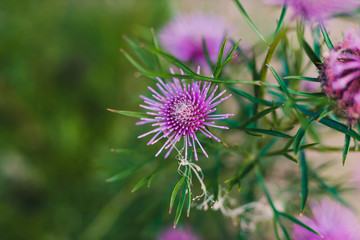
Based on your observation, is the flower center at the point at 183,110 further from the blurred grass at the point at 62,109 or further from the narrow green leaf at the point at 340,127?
the blurred grass at the point at 62,109

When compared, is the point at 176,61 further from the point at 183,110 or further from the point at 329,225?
the point at 329,225

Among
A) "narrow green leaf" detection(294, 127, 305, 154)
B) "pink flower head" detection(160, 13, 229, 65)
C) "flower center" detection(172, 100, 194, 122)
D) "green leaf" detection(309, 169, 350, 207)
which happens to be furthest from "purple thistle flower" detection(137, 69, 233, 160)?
"pink flower head" detection(160, 13, 229, 65)

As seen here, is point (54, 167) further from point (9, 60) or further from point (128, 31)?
point (128, 31)

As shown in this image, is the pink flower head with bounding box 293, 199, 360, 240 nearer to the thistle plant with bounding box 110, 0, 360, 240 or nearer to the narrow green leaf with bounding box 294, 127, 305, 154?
the thistle plant with bounding box 110, 0, 360, 240

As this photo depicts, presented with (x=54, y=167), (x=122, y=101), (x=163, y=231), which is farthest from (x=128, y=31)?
(x=163, y=231)

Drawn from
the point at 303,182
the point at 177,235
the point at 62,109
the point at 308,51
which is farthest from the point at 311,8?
the point at 62,109
